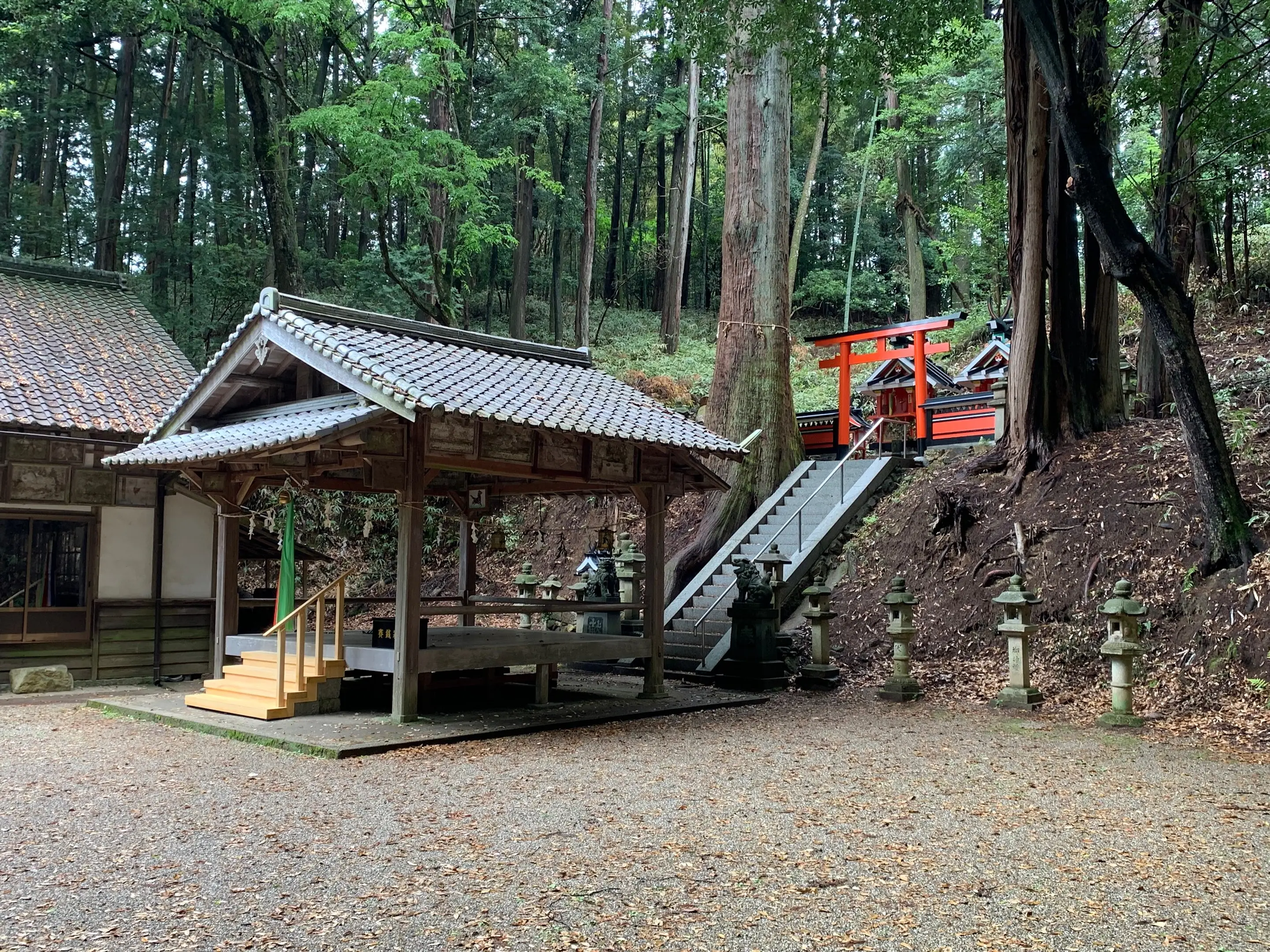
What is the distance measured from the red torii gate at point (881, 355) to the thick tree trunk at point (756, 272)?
125 inches

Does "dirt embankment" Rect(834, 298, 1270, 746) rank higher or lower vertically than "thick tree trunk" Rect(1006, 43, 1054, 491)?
lower

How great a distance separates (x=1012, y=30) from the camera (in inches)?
527

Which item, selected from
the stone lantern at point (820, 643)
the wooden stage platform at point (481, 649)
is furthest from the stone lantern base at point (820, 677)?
the wooden stage platform at point (481, 649)

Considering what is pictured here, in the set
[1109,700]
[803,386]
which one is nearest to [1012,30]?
[1109,700]

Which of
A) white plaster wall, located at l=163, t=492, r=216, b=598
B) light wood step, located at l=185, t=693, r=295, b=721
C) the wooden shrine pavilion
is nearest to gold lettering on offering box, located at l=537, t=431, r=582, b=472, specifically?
the wooden shrine pavilion

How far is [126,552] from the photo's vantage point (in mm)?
12375

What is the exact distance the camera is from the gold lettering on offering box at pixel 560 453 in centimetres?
989

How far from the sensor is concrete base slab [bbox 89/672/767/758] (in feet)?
26.7

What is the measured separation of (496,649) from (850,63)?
27.3 ft

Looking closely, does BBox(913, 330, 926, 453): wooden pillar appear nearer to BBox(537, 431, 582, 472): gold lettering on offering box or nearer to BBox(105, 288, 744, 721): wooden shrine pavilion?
BBox(105, 288, 744, 721): wooden shrine pavilion

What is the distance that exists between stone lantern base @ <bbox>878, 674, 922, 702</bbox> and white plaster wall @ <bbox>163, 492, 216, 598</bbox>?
8.78 m

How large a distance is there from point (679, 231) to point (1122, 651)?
25685 mm

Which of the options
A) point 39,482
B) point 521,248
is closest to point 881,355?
point 521,248

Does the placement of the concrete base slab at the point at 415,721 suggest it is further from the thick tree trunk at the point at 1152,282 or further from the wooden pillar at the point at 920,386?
the wooden pillar at the point at 920,386
